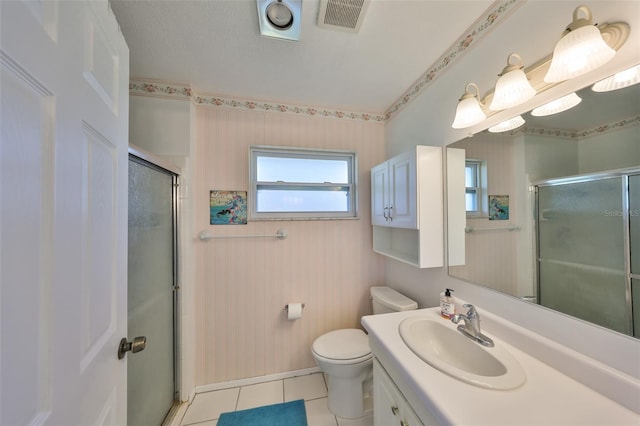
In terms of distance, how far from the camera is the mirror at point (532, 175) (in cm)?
71

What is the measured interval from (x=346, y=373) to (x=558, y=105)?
5.76ft

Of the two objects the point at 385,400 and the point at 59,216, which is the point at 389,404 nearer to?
the point at 385,400

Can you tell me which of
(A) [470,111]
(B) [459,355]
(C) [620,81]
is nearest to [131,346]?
(B) [459,355]

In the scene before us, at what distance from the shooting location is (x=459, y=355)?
1.03 metres

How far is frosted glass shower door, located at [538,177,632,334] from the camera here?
712 mm

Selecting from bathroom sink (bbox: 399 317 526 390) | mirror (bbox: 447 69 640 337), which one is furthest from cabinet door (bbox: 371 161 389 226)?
bathroom sink (bbox: 399 317 526 390)

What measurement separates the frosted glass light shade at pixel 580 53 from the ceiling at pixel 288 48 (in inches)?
21.5

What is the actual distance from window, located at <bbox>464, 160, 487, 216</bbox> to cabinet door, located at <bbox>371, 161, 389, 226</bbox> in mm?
520

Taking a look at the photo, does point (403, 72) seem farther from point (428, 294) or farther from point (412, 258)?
point (428, 294)

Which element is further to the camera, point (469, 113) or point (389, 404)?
point (469, 113)

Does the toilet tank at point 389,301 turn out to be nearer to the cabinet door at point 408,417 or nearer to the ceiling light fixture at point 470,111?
the cabinet door at point 408,417

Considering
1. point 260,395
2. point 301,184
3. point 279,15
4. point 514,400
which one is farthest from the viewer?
point 301,184

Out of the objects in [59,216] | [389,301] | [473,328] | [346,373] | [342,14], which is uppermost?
[342,14]

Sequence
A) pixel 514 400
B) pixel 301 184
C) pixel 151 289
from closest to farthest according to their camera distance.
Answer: pixel 514 400 → pixel 151 289 → pixel 301 184
